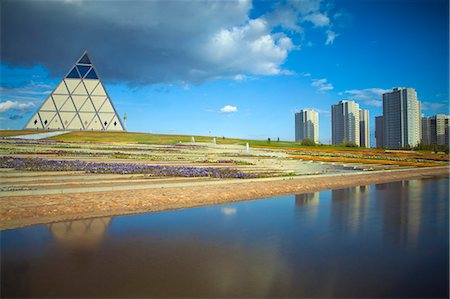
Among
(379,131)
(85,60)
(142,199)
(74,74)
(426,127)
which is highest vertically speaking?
(85,60)

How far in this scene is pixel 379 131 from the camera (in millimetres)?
80062

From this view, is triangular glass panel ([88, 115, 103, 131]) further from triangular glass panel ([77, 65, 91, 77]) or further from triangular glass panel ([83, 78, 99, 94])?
triangular glass panel ([77, 65, 91, 77])

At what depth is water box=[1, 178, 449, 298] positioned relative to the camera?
180 inches

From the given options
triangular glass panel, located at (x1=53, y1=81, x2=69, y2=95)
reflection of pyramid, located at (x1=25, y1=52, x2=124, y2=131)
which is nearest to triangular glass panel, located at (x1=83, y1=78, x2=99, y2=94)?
reflection of pyramid, located at (x1=25, y1=52, x2=124, y2=131)

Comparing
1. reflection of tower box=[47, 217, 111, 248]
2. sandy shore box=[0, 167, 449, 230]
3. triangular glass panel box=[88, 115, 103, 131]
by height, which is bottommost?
reflection of tower box=[47, 217, 111, 248]

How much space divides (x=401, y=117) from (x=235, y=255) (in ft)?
246

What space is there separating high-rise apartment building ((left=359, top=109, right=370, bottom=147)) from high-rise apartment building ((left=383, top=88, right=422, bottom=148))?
14.2m

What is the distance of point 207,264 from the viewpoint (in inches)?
215

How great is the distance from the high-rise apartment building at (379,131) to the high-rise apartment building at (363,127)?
5.25 metres

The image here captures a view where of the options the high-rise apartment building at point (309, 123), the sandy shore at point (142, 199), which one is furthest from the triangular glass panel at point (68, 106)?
the sandy shore at point (142, 199)

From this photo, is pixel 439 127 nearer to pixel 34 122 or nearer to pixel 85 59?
pixel 85 59

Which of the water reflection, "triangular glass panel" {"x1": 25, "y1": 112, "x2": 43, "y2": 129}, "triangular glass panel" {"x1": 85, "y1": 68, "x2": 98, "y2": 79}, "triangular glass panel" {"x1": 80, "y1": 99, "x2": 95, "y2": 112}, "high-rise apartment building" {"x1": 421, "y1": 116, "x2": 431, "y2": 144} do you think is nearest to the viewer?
the water reflection

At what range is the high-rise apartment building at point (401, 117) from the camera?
66.5 m

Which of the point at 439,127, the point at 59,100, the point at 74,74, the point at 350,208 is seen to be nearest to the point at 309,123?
Result: the point at 439,127
